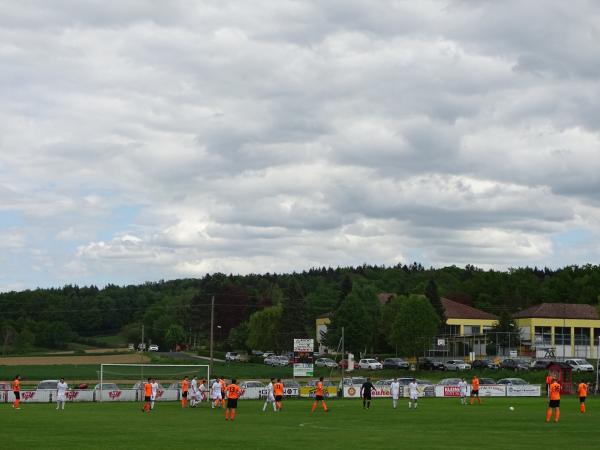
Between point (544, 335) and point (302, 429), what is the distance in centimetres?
9616

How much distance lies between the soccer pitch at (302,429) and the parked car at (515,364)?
4511 centimetres

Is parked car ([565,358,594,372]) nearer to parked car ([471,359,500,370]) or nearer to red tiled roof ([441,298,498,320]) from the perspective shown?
parked car ([471,359,500,370])

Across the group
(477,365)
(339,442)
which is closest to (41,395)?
(339,442)

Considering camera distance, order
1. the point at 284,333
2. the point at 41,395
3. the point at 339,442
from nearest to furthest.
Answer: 1. the point at 339,442
2. the point at 41,395
3. the point at 284,333

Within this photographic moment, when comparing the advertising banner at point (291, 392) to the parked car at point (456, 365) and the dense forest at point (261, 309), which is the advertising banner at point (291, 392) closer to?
the parked car at point (456, 365)

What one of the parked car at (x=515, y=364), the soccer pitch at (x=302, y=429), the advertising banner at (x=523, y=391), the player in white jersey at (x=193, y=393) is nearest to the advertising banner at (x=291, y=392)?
the player in white jersey at (x=193, y=393)

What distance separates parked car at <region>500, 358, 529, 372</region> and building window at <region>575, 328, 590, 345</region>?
107 feet

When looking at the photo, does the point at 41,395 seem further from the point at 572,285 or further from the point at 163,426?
the point at 572,285

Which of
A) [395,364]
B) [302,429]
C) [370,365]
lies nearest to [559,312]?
[395,364]

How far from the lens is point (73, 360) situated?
125500mm

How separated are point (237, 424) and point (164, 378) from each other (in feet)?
170

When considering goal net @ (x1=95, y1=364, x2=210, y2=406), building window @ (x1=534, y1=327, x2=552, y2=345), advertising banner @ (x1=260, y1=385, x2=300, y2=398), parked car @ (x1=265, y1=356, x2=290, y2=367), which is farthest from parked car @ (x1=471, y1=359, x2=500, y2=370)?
advertising banner @ (x1=260, y1=385, x2=300, y2=398)

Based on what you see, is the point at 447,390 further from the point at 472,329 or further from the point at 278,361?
the point at 472,329

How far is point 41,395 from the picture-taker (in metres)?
60.0
